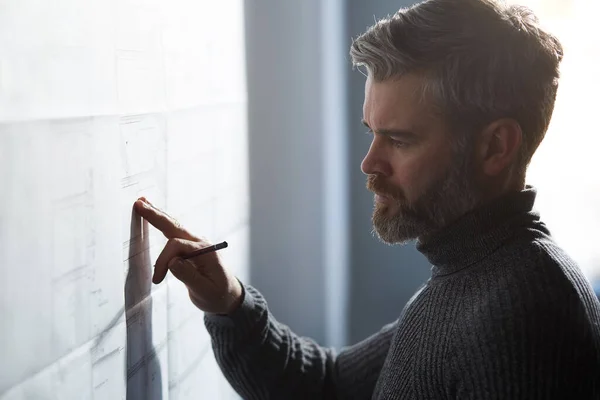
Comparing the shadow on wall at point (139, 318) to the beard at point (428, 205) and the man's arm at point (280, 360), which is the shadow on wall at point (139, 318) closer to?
the man's arm at point (280, 360)

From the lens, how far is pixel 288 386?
A: 1303mm

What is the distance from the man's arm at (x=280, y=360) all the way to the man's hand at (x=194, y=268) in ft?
0.12

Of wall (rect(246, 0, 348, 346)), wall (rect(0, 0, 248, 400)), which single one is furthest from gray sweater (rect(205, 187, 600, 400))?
wall (rect(246, 0, 348, 346))

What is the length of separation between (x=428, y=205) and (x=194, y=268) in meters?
0.36

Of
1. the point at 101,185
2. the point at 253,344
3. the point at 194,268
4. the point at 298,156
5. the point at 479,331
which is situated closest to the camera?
the point at 101,185

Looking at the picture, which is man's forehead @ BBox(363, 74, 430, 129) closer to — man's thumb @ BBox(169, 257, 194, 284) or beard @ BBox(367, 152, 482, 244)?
beard @ BBox(367, 152, 482, 244)

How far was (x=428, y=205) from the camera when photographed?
1.13m

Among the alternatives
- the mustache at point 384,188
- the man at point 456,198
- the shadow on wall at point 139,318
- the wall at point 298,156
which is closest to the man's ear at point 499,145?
the man at point 456,198

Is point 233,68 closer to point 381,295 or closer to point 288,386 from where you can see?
point 288,386

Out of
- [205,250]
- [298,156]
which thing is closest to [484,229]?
[205,250]

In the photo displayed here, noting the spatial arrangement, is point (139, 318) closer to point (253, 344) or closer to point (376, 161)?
point (253, 344)

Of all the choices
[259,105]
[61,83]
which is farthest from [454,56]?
[259,105]

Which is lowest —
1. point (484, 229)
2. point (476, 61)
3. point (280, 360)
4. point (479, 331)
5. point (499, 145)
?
point (280, 360)

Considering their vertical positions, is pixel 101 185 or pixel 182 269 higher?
pixel 101 185
